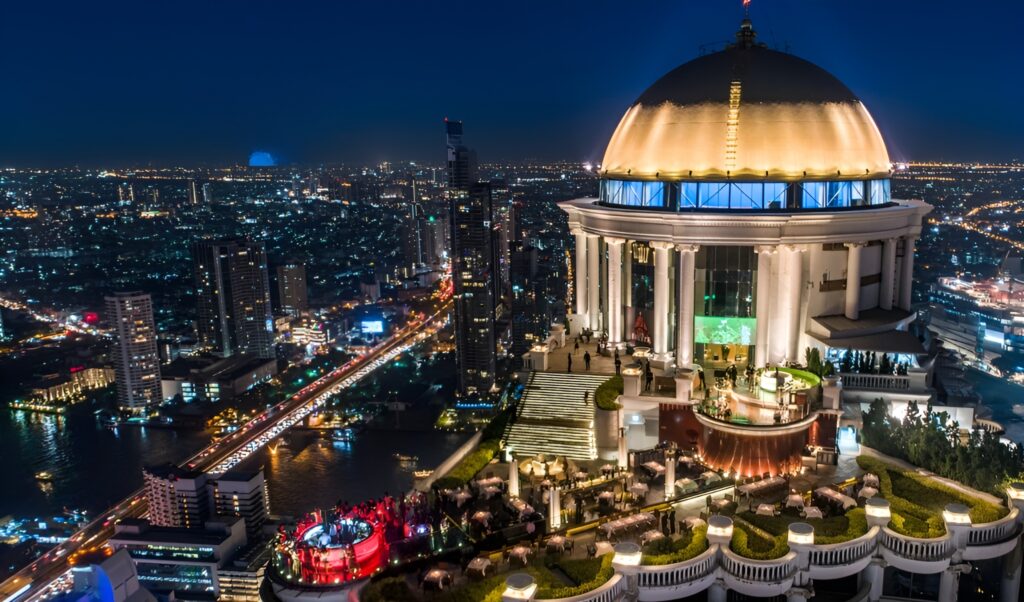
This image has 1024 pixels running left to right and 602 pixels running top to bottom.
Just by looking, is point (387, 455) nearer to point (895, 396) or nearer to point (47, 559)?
point (47, 559)

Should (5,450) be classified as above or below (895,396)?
below

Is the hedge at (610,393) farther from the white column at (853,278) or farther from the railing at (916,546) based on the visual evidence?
the white column at (853,278)

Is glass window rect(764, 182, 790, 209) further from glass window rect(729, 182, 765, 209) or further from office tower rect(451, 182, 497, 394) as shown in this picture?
office tower rect(451, 182, 497, 394)

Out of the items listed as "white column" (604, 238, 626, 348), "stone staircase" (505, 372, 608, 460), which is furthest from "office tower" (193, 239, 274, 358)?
"stone staircase" (505, 372, 608, 460)

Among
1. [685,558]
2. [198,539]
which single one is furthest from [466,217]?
[685,558]

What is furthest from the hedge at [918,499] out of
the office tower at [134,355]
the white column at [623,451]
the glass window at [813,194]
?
the office tower at [134,355]

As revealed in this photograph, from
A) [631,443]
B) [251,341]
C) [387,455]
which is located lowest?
[387,455]
